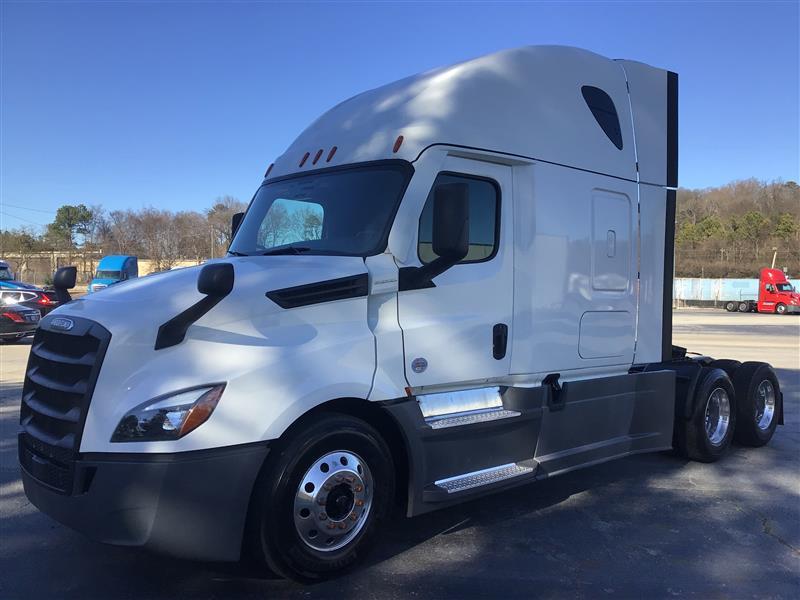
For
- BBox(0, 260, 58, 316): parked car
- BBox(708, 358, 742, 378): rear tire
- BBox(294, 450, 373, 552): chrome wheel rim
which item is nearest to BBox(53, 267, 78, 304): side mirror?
BBox(294, 450, 373, 552): chrome wheel rim

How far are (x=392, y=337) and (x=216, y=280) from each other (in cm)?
119

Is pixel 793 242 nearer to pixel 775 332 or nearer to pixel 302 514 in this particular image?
pixel 775 332

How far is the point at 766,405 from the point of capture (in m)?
7.32

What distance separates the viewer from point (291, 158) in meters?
5.14

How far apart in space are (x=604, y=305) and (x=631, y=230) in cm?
80

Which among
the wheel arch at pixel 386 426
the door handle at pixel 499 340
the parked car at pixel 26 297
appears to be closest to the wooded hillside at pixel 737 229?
the parked car at pixel 26 297

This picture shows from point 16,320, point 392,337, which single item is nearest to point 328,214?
point 392,337

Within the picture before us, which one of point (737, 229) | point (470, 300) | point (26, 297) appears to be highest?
point (737, 229)

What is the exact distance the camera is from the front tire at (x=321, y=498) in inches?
133

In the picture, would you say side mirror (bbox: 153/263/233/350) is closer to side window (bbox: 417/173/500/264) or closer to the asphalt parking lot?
the asphalt parking lot

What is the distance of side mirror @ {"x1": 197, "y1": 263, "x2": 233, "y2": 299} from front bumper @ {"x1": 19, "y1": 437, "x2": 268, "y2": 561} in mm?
802

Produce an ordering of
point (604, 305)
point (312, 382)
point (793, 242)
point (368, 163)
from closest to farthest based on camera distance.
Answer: point (312, 382) → point (368, 163) → point (604, 305) → point (793, 242)

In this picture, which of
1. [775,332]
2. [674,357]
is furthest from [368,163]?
[775,332]

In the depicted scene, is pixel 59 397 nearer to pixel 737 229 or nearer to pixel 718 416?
pixel 718 416
